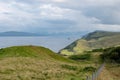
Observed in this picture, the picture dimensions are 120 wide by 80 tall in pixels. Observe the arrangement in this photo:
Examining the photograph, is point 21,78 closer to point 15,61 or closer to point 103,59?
point 15,61

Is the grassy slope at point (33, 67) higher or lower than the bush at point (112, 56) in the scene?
higher

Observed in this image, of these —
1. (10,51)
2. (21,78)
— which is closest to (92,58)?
(10,51)

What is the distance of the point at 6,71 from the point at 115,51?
6786 cm

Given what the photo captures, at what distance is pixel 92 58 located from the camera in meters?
110

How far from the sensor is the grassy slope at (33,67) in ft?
143

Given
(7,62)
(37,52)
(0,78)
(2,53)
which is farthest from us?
(37,52)

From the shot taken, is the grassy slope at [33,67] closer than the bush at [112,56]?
Yes

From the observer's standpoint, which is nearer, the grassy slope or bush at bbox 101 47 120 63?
the grassy slope

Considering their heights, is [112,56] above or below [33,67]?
below

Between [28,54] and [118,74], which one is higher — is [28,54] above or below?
above

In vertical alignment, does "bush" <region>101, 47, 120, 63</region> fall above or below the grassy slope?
below

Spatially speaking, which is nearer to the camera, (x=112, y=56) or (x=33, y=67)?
(x=33, y=67)

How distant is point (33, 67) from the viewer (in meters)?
55.4

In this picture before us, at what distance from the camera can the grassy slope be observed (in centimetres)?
4372
